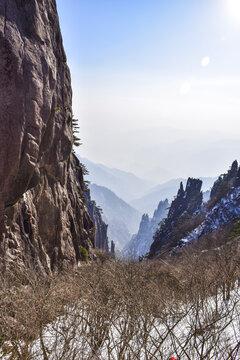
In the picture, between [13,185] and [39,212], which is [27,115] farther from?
[39,212]

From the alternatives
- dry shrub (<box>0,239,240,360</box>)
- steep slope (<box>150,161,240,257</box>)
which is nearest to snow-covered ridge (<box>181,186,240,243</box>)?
steep slope (<box>150,161,240,257</box>)

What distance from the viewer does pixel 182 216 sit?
91.4 meters

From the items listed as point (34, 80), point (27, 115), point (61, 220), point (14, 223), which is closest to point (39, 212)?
point (61, 220)

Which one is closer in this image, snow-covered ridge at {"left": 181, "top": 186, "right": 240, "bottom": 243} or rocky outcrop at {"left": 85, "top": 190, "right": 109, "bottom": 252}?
snow-covered ridge at {"left": 181, "top": 186, "right": 240, "bottom": 243}

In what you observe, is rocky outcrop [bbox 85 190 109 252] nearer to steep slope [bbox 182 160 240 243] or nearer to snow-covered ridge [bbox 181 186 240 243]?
steep slope [bbox 182 160 240 243]

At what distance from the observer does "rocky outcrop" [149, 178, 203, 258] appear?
277 ft

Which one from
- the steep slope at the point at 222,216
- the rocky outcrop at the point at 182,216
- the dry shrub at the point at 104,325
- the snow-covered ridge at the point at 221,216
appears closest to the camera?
the dry shrub at the point at 104,325

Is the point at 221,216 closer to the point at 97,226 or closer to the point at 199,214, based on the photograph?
the point at 199,214

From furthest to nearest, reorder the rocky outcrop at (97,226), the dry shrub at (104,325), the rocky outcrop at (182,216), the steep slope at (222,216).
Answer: the rocky outcrop at (97,226)
the rocky outcrop at (182,216)
the steep slope at (222,216)
the dry shrub at (104,325)

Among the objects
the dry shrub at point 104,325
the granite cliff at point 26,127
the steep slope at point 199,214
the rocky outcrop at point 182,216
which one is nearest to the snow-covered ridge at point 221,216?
the steep slope at point 199,214

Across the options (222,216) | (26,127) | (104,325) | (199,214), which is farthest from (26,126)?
(199,214)

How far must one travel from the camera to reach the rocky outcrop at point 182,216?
8431 centimetres

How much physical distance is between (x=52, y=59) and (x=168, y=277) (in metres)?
26.4

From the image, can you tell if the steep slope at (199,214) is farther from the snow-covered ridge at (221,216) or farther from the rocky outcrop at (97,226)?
the rocky outcrop at (97,226)
